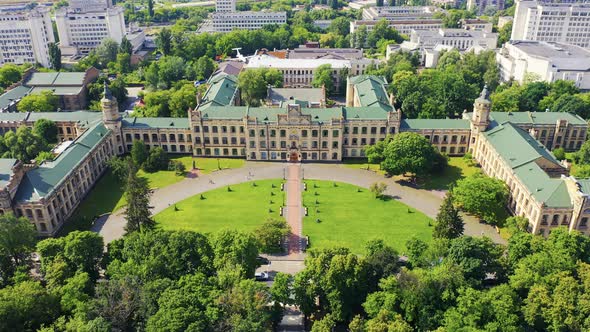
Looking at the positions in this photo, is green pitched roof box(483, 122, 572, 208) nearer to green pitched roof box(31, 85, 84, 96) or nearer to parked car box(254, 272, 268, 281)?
parked car box(254, 272, 268, 281)

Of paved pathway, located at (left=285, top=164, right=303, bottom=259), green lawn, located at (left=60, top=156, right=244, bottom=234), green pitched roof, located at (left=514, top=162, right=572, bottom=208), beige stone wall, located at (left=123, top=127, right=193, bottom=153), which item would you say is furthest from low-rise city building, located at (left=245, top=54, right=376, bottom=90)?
green pitched roof, located at (left=514, top=162, right=572, bottom=208)

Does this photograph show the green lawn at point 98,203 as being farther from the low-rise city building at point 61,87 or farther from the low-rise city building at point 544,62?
the low-rise city building at point 544,62

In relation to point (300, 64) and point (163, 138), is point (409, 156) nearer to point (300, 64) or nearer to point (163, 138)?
point (163, 138)

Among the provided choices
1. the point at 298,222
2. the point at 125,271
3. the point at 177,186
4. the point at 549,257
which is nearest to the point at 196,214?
the point at 177,186

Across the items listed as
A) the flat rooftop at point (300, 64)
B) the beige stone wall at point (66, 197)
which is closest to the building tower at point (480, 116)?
the flat rooftop at point (300, 64)

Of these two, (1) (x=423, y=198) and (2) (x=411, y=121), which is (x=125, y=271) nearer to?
(1) (x=423, y=198)

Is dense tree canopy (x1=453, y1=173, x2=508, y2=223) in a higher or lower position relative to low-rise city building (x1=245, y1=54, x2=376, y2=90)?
lower
